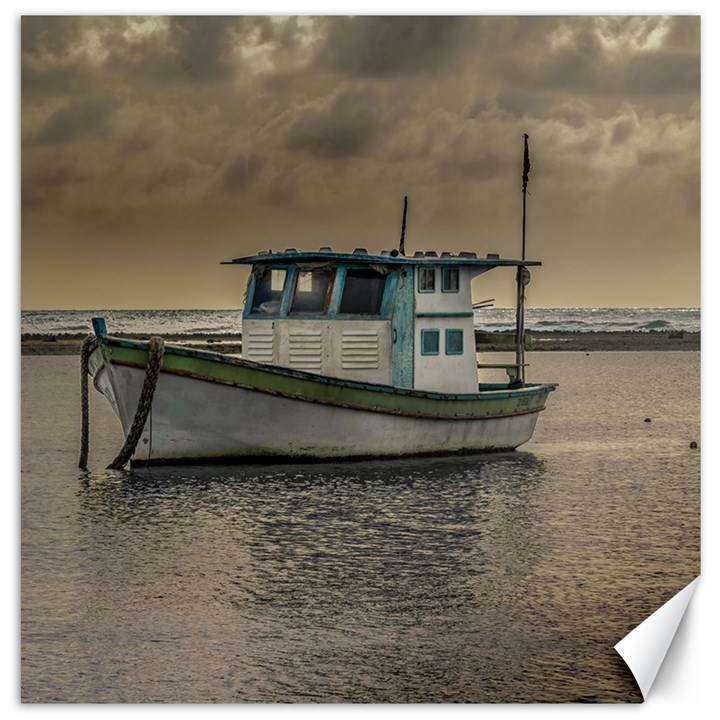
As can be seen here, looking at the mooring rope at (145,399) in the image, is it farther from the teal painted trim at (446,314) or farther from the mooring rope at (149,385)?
the teal painted trim at (446,314)

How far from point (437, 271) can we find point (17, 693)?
391 inches

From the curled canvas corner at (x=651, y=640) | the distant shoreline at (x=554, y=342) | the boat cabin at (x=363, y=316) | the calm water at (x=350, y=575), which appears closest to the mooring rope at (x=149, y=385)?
the calm water at (x=350, y=575)

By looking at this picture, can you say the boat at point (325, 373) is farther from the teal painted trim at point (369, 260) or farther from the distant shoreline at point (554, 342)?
the distant shoreline at point (554, 342)

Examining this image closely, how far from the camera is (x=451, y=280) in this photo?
16.5m

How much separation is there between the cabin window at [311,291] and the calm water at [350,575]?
2093 mm

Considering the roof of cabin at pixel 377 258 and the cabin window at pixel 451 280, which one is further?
the cabin window at pixel 451 280

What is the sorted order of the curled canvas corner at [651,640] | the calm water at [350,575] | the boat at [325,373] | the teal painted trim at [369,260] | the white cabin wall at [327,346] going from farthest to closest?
the teal painted trim at [369,260] < the white cabin wall at [327,346] < the boat at [325,373] < the curled canvas corner at [651,640] < the calm water at [350,575]

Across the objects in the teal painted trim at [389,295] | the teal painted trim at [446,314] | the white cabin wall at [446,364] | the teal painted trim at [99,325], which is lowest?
the white cabin wall at [446,364]

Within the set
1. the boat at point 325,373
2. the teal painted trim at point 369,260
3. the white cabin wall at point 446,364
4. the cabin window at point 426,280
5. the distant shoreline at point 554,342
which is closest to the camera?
the boat at point 325,373

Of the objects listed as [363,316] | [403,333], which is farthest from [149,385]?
[403,333]

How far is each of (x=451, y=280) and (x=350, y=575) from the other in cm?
739

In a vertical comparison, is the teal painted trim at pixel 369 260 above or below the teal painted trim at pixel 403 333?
above

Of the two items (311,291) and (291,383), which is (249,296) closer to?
(311,291)

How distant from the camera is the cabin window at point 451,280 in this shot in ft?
54.1
